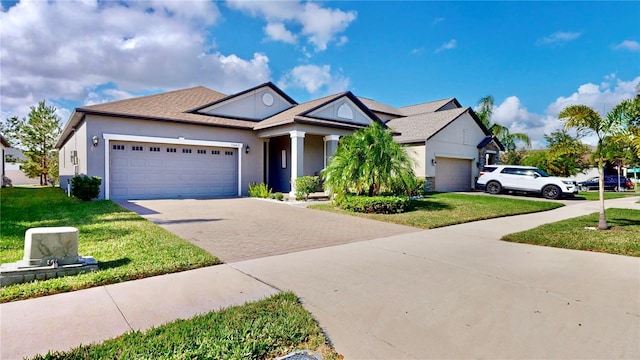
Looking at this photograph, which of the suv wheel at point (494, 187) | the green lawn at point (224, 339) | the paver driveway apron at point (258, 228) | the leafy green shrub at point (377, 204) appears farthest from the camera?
the suv wheel at point (494, 187)

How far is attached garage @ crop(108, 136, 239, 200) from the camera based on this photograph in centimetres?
1399

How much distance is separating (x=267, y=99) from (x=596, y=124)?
47.1 ft

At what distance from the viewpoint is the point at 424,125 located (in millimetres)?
21500

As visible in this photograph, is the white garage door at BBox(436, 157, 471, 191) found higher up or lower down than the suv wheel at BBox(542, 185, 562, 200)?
higher up

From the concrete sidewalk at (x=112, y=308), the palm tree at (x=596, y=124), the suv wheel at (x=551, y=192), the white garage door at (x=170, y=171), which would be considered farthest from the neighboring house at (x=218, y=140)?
the concrete sidewalk at (x=112, y=308)

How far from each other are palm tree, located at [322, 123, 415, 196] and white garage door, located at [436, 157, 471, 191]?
9.70 meters

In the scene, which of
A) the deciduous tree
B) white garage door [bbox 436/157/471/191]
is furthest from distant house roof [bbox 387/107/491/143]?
the deciduous tree

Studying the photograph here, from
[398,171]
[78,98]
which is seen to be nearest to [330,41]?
[398,171]

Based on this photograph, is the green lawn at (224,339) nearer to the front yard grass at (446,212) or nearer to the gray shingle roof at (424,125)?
the front yard grass at (446,212)

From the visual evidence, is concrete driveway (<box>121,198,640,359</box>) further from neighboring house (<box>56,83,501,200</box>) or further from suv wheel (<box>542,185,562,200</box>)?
suv wheel (<box>542,185,562,200</box>)

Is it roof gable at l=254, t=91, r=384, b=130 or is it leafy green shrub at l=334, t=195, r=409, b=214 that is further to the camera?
roof gable at l=254, t=91, r=384, b=130

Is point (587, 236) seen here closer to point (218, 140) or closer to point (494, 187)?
point (494, 187)

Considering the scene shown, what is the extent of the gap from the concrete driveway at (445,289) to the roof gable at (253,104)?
10.1m

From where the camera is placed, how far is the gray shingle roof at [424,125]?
65.6 feet
